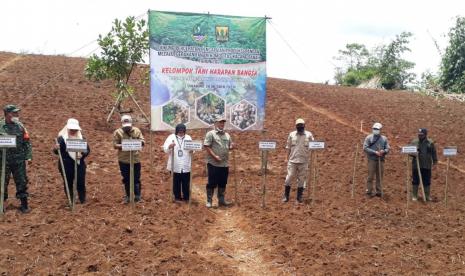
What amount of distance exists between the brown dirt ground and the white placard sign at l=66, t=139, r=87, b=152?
3.31 feet

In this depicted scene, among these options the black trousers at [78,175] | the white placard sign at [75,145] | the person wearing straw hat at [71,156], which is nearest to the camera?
the white placard sign at [75,145]

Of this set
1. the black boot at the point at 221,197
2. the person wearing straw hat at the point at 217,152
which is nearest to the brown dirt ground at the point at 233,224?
the black boot at the point at 221,197

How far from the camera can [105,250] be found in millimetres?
6531

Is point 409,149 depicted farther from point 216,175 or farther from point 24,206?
point 24,206

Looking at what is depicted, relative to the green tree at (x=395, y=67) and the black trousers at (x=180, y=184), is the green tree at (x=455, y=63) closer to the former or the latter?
the green tree at (x=395, y=67)

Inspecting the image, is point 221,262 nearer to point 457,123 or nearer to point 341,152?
point 341,152

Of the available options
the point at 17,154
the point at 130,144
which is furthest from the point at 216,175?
the point at 17,154

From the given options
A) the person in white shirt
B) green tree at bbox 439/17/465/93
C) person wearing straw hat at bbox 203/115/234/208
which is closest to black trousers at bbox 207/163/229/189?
person wearing straw hat at bbox 203/115/234/208

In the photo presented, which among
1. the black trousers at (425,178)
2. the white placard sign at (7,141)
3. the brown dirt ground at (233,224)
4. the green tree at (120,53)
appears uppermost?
the green tree at (120,53)

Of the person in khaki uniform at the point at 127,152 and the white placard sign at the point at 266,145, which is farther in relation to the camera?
the white placard sign at the point at 266,145

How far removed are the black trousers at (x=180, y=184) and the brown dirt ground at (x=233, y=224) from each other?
258mm

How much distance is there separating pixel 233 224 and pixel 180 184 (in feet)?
4.43

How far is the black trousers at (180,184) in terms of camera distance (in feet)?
29.5

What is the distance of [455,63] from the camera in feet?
90.5
